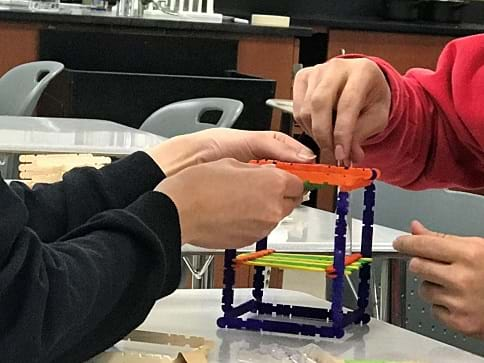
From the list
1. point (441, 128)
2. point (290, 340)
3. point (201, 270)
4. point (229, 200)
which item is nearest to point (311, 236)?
point (201, 270)

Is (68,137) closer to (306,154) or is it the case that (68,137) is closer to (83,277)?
(306,154)

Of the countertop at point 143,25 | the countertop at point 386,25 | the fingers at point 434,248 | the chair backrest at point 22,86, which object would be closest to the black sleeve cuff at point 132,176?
the fingers at point 434,248

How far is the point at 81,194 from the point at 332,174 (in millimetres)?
270

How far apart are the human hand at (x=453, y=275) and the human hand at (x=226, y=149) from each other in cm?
17

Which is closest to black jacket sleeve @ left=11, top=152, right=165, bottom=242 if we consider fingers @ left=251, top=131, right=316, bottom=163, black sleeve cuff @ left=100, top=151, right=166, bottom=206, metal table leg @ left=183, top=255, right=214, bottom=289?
black sleeve cuff @ left=100, top=151, right=166, bottom=206

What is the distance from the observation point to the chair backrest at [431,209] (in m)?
1.87

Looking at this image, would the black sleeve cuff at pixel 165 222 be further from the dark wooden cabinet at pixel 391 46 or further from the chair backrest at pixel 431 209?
the dark wooden cabinet at pixel 391 46

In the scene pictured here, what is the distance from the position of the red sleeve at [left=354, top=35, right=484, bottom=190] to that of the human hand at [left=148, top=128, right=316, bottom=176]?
0.67 feet

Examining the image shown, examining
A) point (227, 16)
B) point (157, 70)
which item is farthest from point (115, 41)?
point (227, 16)

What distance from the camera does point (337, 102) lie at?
3.78 ft

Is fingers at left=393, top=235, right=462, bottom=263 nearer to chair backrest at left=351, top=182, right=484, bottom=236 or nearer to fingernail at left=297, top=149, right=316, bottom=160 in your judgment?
fingernail at left=297, top=149, right=316, bottom=160

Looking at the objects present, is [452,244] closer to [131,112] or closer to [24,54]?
[131,112]

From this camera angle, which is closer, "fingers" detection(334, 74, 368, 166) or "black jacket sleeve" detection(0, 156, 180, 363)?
"black jacket sleeve" detection(0, 156, 180, 363)

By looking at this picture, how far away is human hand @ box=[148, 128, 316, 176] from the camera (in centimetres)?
117
